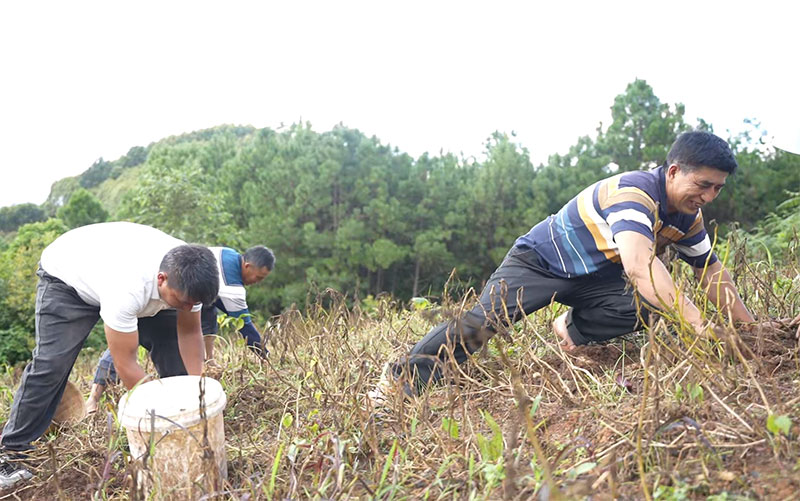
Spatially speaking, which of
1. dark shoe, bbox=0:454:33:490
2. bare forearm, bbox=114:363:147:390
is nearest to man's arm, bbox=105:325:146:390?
bare forearm, bbox=114:363:147:390

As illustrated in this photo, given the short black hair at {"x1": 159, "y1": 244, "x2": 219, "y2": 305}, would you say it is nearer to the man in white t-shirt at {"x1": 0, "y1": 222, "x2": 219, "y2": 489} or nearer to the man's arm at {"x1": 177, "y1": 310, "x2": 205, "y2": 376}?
the man in white t-shirt at {"x1": 0, "y1": 222, "x2": 219, "y2": 489}

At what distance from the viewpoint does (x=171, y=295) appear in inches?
96.9

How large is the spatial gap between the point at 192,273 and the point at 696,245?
7.36ft

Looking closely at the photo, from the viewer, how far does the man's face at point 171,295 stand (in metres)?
2.42

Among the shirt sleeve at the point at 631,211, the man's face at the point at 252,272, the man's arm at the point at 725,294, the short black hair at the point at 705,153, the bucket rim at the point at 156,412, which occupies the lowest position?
the man's face at the point at 252,272

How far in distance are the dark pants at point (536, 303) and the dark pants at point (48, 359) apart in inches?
58.1

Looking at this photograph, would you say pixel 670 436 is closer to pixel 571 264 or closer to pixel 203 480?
pixel 571 264

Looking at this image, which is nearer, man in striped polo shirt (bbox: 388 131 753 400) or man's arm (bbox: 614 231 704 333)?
man's arm (bbox: 614 231 704 333)

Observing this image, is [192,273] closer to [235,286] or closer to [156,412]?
[156,412]

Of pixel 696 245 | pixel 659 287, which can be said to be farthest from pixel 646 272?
pixel 696 245

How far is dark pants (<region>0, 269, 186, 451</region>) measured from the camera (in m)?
2.61

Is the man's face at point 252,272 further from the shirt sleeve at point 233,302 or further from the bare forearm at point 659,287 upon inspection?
the bare forearm at point 659,287

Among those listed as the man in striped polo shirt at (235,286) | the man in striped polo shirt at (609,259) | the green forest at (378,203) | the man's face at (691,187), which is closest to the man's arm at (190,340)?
the man in striped polo shirt at (235,286)

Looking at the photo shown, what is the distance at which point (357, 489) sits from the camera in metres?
1.88
